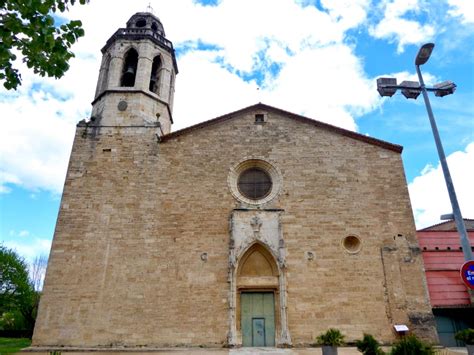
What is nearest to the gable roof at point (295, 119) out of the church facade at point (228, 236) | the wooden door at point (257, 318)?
the church facade at point (228, 236)

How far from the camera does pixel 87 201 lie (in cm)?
1297

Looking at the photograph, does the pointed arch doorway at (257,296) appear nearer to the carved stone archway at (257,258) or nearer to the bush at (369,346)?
the carved stone archway at (257,258)

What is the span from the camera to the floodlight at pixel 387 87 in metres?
7.14

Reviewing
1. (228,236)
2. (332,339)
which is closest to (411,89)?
(332,339)

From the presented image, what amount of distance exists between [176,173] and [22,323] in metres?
21.9

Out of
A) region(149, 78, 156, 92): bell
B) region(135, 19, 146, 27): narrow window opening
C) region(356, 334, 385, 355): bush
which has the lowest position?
region(356, 334, 385, 355): bush

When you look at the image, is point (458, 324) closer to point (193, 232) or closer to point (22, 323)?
point (193, 232)

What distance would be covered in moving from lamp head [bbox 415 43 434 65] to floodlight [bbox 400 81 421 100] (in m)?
0.40

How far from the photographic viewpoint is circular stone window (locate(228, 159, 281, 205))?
43.2ft

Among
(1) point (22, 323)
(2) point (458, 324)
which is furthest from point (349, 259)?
(1) point (22, 323)

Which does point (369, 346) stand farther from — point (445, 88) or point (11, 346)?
point (11, 346)

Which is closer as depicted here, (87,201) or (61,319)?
(61,319)

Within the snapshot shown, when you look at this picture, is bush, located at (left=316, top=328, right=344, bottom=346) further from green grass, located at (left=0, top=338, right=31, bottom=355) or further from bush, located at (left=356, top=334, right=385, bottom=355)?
green grass, located at (left=0, top=338, right=31, bottom=355)

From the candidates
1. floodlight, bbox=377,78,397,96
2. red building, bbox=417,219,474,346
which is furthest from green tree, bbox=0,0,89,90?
red building, bbox=417,219,474,346
